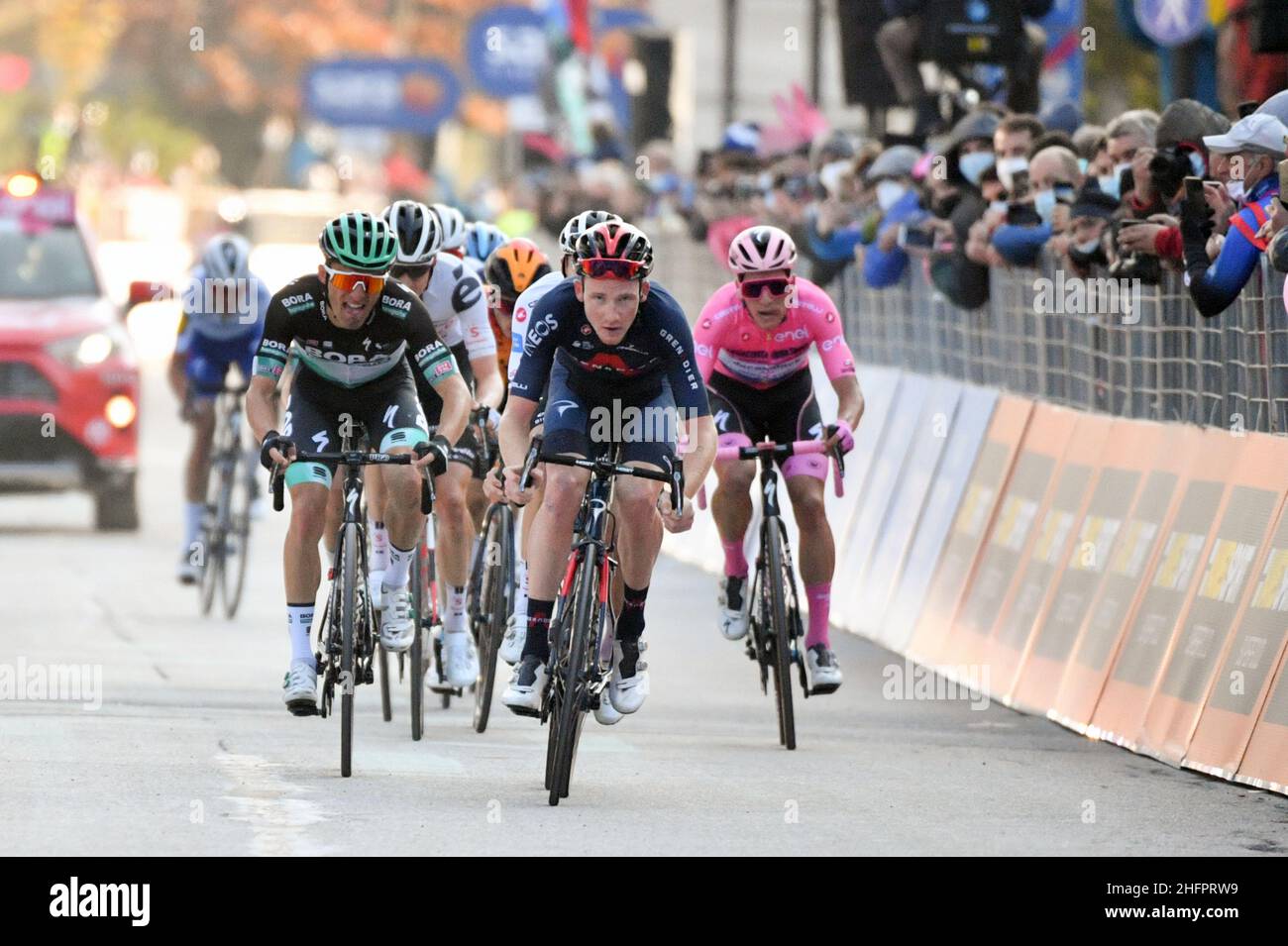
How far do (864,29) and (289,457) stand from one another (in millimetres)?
10957

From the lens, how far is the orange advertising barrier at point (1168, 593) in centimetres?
1181

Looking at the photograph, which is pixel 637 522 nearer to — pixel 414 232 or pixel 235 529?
pixel 414 232

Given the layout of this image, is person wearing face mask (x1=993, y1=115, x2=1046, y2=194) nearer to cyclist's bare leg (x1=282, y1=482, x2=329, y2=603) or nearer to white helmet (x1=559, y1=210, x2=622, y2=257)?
white helmet (x1=559, y1=210, x2=622, y2=257)

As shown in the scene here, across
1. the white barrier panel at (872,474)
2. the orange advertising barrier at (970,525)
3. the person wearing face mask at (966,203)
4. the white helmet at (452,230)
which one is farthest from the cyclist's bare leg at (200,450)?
the orange advertising barrier at (970,525)

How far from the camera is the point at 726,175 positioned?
75.2 feet

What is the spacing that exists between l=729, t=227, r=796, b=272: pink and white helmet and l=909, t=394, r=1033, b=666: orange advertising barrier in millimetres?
2574

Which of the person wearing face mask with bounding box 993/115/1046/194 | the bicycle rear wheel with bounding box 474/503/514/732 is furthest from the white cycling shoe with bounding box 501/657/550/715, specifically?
the person wearing face mask with bounding box 993/115/1046/194

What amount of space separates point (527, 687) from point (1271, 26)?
513 cm

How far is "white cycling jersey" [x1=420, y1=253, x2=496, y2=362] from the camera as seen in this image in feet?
42.2

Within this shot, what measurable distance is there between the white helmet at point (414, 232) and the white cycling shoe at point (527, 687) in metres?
2.52

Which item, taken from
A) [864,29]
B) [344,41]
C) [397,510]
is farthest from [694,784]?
[344,41]

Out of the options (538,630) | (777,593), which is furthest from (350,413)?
(777,593)
